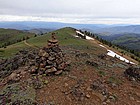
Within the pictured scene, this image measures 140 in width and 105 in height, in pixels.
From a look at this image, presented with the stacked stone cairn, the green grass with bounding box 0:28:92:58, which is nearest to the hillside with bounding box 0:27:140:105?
the stacked stone cairn

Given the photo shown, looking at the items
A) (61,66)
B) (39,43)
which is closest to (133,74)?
(61,66)

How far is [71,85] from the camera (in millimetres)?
28984

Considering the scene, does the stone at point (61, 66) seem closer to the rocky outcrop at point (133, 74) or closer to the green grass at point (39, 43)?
the rocky outcrop at point (133, 74)

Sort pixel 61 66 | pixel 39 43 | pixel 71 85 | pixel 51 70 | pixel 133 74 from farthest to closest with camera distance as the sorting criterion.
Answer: pixel 39 43 → pixel 133 74 → pixel 61 66 → pixel 51 70 → pixel 71 85

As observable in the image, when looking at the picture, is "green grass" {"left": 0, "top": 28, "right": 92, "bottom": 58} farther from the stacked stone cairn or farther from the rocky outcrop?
the rocky outcrop

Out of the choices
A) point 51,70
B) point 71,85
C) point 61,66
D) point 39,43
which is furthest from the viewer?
point 39,43

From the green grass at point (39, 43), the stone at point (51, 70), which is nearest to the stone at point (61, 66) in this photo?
the stone at point (51, 70)

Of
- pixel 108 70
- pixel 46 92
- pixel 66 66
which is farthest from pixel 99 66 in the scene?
pixel 46 92

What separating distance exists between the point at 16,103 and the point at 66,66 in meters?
9.60

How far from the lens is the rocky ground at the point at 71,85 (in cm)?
2656

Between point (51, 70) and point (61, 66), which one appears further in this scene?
point (61, 66)

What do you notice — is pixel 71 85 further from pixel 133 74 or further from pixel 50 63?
pixel 133 74

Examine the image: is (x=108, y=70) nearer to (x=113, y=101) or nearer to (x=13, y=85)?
(x=113, y=101)

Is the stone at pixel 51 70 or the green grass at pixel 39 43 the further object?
the green grass at pixel 39 43
